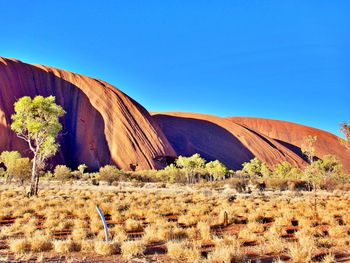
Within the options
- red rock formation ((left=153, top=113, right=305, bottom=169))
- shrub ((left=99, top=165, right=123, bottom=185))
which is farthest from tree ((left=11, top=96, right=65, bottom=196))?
red rock formation ((left=153, top=113, right=305, bottom=169))

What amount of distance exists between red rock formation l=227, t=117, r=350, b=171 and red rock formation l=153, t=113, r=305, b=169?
1395 centimetres

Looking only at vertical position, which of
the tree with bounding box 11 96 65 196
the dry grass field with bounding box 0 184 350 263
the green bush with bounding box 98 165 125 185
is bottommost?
the dry grass field with bounding box 0 184 350 263

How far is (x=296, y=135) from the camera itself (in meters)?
136

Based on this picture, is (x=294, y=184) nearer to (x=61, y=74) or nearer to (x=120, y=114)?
(x=120, y=114)

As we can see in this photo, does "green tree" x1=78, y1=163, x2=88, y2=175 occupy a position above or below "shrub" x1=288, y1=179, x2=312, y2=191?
above

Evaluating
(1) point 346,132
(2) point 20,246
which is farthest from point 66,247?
(1) point 346,132

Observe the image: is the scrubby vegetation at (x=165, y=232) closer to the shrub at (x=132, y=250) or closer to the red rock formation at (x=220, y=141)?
the shrub at (x=132, y=250)

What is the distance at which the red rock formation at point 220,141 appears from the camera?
9825 centimetres

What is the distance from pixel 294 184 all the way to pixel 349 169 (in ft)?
301

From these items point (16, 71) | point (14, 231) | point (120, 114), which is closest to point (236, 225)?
point (14, 231)

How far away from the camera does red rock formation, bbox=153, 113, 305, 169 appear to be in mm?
98250

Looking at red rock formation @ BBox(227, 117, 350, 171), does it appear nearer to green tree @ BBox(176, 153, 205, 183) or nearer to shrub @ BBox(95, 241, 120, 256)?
green tree @ BBox(176, 153, 205, 183)

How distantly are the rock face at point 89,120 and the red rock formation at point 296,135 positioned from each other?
2217 inches

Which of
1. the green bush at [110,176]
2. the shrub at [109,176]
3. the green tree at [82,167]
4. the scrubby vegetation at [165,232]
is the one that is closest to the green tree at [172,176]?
the green bush at [110,176]
